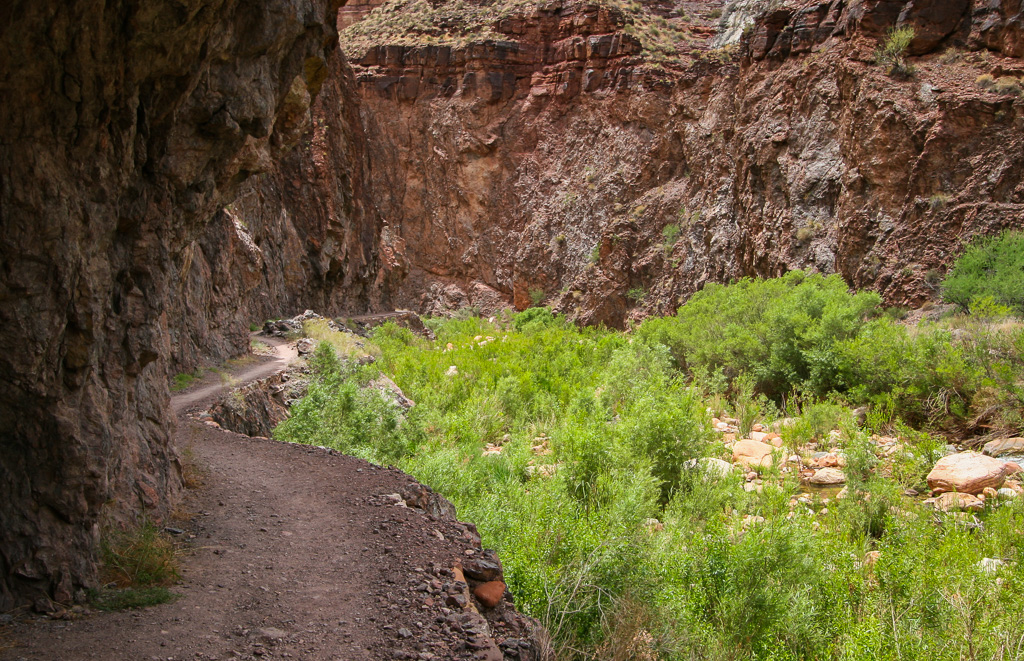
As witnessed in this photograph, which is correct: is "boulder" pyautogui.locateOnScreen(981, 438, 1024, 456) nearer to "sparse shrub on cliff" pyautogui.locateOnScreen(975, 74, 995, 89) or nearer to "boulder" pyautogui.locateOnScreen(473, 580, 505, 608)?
"boulder" pyautogui.locateOnScreen(473, 580, 505, 608)

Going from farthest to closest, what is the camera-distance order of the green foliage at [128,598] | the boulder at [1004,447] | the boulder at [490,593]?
1. the boulder at [1004,447]
2. the boulder at [490,593]
3. the green foliage at [128,598]

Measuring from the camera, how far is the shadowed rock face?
11.6ft

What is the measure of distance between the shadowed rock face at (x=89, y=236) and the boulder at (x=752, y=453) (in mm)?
7547

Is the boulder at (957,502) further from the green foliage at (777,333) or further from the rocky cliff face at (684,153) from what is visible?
the rocky cliff face at (684,153)

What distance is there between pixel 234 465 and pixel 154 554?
2407 mm

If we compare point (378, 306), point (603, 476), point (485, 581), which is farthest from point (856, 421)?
point (378, 306)

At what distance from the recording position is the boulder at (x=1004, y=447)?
929 cm

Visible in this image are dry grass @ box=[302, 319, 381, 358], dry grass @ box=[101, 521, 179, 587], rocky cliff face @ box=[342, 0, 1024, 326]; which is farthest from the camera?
rocky cliff face @ box=[342, 0, 1024, 326]

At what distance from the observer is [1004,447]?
939cm

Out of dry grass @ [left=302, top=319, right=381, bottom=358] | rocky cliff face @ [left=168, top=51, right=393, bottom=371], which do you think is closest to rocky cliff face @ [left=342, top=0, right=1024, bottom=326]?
rocky cliff face @ [left=168, top=51, right=393, bottom=371]

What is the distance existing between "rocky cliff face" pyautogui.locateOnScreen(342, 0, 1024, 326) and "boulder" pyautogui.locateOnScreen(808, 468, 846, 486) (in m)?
11.0

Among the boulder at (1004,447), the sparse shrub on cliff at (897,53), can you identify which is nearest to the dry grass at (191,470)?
the boulder at (1004,447)

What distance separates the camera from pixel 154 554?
4227 millimetres

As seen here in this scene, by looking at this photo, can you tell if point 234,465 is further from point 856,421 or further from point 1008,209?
point 1008,209
